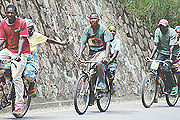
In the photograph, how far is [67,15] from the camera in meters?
14.7

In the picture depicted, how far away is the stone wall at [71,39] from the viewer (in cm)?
1223

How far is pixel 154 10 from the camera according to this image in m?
21.4

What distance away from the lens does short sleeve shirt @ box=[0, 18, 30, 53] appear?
25.6 feet

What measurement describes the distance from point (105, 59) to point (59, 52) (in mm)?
4360

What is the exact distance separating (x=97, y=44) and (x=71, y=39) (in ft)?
16.2

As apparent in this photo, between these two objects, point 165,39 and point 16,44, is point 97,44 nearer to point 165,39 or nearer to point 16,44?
point 16,44

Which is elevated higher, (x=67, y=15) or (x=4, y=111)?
(x=67, y=15)

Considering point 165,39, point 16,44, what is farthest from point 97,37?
point 165,39

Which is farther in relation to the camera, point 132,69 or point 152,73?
point 132,69

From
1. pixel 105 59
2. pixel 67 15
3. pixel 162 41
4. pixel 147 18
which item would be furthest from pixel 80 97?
pixel 147 18

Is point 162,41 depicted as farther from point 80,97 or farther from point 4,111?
point 4,111

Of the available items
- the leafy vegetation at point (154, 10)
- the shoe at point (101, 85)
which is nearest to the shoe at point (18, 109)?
the shoe at point (101, 85)

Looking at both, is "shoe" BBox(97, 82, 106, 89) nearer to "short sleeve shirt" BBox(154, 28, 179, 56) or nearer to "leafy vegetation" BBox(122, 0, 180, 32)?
"short sleeve shirt" BBox(154, 28, 179, 56)

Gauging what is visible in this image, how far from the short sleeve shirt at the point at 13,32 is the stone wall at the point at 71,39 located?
3.14m
